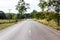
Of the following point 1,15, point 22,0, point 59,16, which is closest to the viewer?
point 22,0

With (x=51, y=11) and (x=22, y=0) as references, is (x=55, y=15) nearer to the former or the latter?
(x=51, y=11)

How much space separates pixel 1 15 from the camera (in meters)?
157

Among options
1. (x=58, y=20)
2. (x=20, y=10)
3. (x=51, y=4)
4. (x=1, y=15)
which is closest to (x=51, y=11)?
(x=51, y=4)

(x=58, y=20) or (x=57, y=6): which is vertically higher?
(x=57, y=6)

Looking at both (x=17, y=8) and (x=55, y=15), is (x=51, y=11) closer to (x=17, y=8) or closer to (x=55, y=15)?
(x=55, y=15)

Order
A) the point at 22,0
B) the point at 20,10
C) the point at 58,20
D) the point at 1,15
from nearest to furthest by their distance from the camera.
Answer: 1. the point at 22,0
2. the point at 58,20
3. the point at 20,10
4. the point at 1,15

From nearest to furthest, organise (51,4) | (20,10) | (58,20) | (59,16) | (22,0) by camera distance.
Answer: (22,0) → (58,20) → (59,16) → (51,4) → (20,10)

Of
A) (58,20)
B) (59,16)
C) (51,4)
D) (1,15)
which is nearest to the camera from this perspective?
(58,20)

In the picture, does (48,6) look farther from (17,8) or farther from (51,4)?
(17,8)

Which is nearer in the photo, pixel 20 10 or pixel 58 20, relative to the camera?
pixel 58 20

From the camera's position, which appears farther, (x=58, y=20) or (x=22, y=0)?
(x=58, y=20)

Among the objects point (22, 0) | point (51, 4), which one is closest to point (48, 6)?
point (51, 4)

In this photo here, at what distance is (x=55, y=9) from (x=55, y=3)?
266cm

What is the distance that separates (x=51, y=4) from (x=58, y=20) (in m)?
7.39
